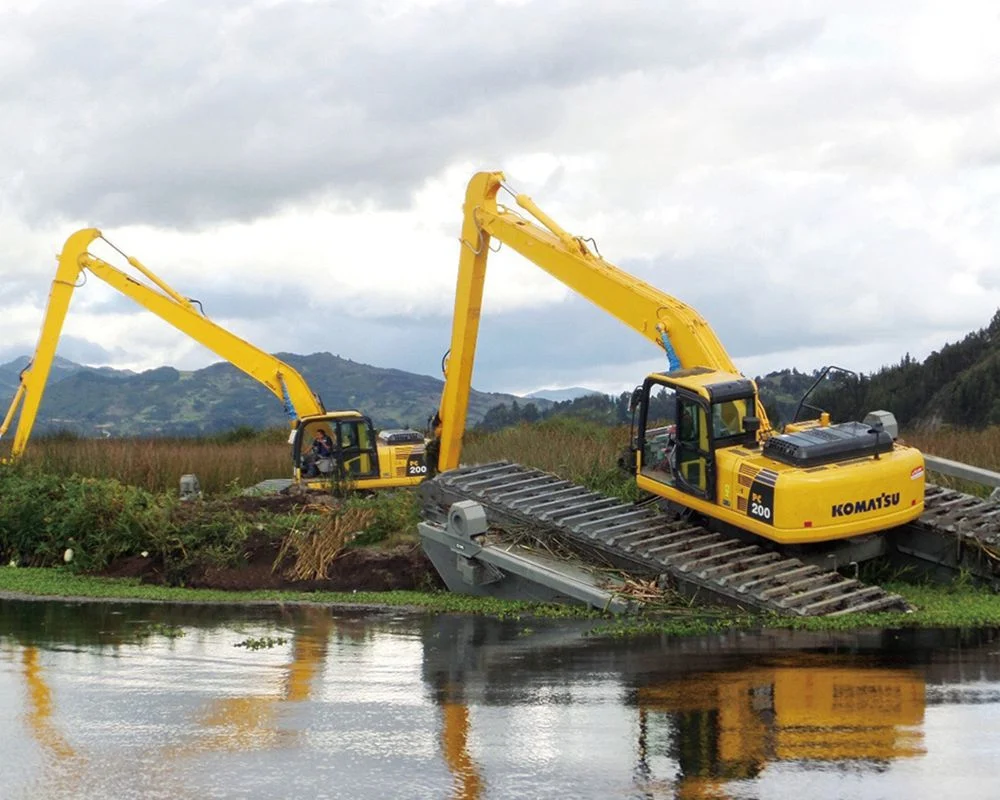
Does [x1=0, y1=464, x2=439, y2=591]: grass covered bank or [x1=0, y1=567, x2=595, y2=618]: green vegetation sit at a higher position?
[x1=0, y1=464, x2=439, y2=591]: grass covered bank

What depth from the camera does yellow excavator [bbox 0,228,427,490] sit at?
3092 cm

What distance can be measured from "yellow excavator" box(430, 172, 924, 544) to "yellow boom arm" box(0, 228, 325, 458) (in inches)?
448

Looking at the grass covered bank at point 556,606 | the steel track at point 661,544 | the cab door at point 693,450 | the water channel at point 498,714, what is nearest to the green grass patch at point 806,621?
the grass covered bank at point 556,606

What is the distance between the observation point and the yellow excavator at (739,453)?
1778cm

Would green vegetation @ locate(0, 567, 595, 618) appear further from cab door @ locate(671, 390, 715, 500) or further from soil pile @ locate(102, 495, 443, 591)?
cab door @ locate(671, 390, 715, 500)

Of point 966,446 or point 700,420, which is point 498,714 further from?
point 966,446

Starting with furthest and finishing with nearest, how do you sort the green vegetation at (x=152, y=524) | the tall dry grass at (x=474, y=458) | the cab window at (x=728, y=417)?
the tall dry grass at (x=474, y=458) < the green vegetation at (x=152, y=524) < the cab window at (x=728, y=417)

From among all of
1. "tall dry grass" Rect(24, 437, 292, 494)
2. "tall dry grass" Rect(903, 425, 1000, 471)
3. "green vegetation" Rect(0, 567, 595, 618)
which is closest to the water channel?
"green vegetation" Rect(0, 567, 595, 618)

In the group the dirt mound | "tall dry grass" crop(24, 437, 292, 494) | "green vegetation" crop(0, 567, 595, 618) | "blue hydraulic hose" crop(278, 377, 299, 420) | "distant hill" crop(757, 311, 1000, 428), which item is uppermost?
"distant hill" crop(757, 311, 1000, 428)

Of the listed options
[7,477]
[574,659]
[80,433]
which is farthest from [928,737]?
[80,433]

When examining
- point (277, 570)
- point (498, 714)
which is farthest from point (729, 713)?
point (277, 570)

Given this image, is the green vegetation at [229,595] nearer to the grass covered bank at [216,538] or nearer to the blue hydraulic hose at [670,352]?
the grass covered bank at [216,538]

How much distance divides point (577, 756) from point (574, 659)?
13.8 feet

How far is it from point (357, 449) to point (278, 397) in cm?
327
